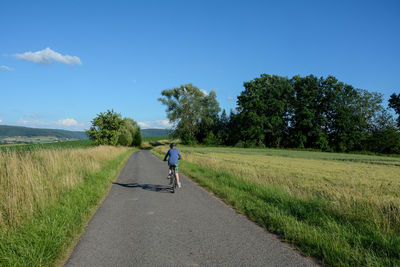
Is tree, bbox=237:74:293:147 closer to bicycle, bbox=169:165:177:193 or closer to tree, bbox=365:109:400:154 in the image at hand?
tree, bbox=365:109:400:154

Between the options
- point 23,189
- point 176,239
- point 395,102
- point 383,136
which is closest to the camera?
point 176,239

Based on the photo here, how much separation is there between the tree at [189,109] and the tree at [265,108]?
10545mm

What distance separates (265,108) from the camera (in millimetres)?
55844

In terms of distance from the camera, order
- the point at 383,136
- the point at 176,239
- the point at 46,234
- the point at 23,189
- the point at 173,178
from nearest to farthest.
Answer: the point at 46,234
the point at 176,239
the point at 23,189
the point at 173,178
the point at 383,136

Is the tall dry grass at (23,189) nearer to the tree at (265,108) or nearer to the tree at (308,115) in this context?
the tree at (265,108)

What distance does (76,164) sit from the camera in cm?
1263

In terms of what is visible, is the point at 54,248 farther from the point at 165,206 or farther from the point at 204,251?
the point at 165,206

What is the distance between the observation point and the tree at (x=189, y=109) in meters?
65.6

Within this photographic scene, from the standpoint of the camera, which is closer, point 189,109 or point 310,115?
point 310,115

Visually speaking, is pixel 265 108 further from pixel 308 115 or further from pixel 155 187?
pixel 155 187

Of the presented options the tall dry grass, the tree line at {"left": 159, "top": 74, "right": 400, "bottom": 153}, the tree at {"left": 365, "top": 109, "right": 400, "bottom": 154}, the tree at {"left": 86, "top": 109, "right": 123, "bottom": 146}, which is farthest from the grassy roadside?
the tree at {"left": 365, "top": 109, "right": 400, "bottom": 154}

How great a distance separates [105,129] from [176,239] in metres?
32.4

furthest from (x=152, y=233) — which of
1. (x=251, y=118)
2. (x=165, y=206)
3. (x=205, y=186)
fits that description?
(x=251, y=118)

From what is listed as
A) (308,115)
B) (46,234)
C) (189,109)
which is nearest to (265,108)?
(308,115)
